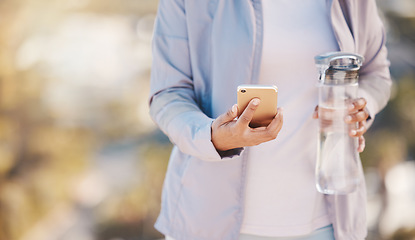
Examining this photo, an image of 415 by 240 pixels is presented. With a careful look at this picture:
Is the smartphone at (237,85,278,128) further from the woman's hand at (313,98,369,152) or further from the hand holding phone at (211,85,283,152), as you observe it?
the woman's hand at (313,98,369,152)

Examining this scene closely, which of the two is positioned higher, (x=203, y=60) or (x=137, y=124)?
(x=203, y=60)

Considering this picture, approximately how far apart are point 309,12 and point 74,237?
158 centimetres

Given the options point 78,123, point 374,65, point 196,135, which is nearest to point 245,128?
point 196,135

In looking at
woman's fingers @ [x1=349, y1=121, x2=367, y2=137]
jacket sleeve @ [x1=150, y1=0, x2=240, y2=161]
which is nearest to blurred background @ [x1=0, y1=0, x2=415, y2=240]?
jacket sleeve @ [x1=150, y1=0, x2=240, y2=161]

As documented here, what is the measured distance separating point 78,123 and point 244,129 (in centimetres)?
135

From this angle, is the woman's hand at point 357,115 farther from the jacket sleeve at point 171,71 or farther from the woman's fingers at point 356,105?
the jacket sleeve at point 171,71

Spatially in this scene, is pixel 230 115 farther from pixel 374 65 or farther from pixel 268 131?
pixel 374 65

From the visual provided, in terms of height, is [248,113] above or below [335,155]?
above

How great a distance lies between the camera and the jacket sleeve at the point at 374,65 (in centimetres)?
107

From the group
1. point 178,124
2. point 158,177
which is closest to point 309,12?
point 178,124

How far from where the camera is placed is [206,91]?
0.98 metres

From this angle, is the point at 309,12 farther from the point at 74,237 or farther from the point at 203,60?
the point at 74,237

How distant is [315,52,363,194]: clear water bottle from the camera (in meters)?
0.89

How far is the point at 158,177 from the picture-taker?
2.09m
